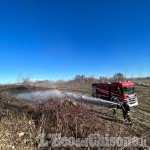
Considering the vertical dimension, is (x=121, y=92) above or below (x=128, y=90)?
below

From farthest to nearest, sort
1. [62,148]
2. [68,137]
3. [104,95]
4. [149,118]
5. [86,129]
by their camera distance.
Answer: [104,95] < [149,118] < [86,129] < [68,137] < [62,148]

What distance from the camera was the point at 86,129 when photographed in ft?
27.0

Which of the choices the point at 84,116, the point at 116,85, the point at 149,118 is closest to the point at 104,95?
the point at 116,85

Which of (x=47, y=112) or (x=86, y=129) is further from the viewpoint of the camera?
(x=47, y=112)

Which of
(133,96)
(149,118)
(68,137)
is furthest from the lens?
(133,96)

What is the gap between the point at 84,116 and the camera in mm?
9539

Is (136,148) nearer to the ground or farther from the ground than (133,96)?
nearer to the ground

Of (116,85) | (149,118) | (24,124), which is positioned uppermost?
(116,85)

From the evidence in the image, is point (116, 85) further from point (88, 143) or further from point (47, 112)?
point (88, 143)

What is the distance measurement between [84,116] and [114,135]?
2.03 metres

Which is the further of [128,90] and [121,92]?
[128,90]


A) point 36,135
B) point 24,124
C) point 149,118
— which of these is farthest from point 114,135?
point 149,118

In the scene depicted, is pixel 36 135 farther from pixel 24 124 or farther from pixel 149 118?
pixel 149 118

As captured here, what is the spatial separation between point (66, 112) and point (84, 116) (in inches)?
36.8
